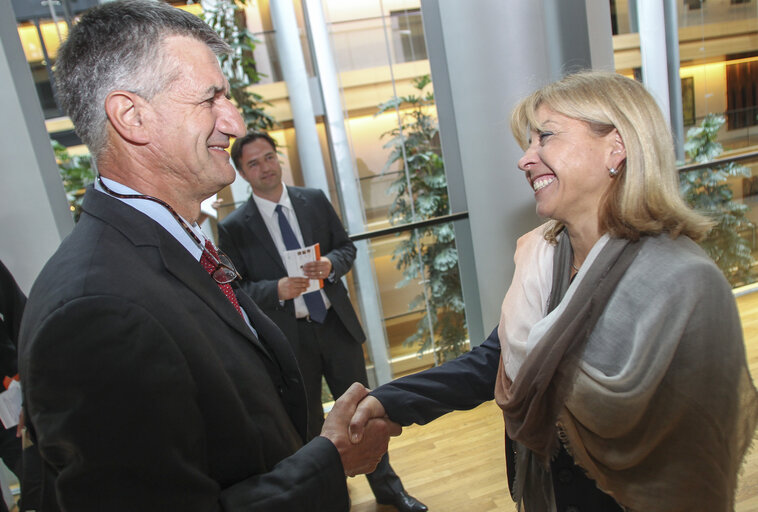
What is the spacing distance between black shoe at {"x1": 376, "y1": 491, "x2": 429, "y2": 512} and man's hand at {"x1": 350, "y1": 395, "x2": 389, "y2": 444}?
4.85 feet

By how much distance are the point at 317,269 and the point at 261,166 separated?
0.71 m

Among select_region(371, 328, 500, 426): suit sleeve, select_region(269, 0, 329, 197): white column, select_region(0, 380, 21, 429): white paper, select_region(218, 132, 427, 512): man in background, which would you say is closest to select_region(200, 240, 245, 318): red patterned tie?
select_region(371, 328, 500, 426): suit sleeve

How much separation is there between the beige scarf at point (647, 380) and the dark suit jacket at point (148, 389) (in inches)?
24.3

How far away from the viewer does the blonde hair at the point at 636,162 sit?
129cm

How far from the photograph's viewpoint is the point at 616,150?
1383 millimetres

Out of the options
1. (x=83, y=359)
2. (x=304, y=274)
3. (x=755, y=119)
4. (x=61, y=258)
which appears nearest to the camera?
(x=83, y=359)

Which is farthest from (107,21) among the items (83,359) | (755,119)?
(755,119)

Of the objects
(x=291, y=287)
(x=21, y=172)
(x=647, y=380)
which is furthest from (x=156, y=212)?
(x=21, y=172)

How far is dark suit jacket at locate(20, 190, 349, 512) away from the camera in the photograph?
2.55ft

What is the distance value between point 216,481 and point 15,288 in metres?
1.83

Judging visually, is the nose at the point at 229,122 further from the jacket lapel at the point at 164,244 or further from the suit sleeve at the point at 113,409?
the suit sleeve at the point at 113,409

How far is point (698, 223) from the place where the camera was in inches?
50.6

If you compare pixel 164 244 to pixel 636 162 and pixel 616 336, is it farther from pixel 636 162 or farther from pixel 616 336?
pixel 636 162

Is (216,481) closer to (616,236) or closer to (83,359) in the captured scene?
(83,359)
